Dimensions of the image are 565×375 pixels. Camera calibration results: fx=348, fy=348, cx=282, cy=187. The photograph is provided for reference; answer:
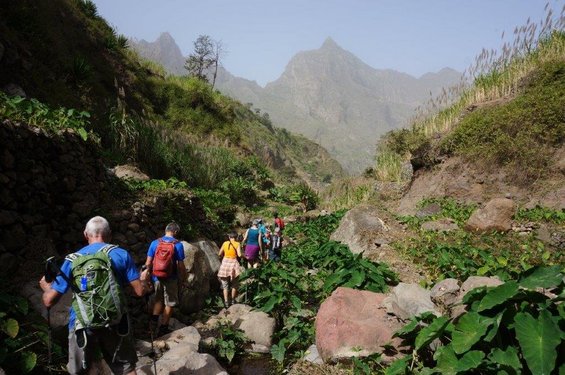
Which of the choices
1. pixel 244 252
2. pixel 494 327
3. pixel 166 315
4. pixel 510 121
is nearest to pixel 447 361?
pixel 494 327

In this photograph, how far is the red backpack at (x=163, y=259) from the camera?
5652 mm

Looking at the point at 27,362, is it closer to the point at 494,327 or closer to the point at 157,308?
the point at 157,308

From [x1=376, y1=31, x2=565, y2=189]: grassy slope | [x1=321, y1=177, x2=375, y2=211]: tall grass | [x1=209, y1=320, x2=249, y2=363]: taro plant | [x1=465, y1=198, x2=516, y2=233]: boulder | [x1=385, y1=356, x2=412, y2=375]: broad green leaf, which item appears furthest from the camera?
[x1=321, y1=177, x2=375, y2=211]: tall grass

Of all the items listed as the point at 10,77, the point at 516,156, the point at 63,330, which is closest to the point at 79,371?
the point at 63,330

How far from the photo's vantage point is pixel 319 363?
15.5 ft

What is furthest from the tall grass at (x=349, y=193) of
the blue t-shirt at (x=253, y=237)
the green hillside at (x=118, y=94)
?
the blue t-shirt at (x=253, y=237)

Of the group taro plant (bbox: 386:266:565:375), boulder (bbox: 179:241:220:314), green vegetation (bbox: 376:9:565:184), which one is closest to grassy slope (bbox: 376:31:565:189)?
green vegetation (bbox: 376:9:565:184)

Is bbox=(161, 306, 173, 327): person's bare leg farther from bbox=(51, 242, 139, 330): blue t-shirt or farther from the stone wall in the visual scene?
bbox=(51, 242, 139, 330): blue t-shirt

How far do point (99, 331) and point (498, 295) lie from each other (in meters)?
3.74

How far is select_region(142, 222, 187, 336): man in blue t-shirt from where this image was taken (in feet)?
19.0

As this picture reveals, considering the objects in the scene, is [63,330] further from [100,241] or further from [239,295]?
[239,295]

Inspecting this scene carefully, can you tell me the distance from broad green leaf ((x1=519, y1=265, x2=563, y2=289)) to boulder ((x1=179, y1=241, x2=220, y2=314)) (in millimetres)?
5509

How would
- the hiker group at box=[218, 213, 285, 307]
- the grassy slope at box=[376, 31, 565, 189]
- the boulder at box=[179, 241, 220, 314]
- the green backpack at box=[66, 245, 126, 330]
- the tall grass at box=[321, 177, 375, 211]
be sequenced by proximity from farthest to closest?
the tall grass at box=[321, 177, 375, 211]
the grassy slope at box=[376, 31, 565, 189]
the hiker group at box=[218, 213, 285, 307]
the boulder at box=[179, 241, 220, 314]
the green backpack at box=[66, 245, 126, 330]

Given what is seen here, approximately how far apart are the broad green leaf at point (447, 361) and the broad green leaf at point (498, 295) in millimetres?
505
